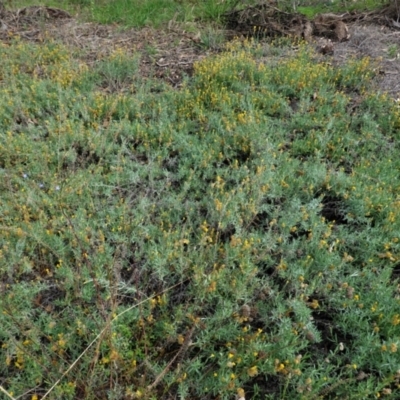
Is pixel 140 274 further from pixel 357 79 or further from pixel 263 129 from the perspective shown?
pixel 357 79

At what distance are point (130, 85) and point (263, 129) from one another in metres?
2.00

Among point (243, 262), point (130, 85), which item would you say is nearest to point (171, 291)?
point (243, 262)

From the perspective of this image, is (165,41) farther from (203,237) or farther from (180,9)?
(203,237)

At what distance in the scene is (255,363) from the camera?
2.61m

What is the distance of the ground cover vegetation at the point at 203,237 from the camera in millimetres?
2592

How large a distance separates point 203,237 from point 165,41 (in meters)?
4.60

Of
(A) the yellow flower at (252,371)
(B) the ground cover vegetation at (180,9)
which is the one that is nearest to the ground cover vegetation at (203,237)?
(A) the yellow flower at (252,371)

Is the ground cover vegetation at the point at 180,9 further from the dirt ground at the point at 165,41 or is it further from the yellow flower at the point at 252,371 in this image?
the yellow flower at the point at 252,371

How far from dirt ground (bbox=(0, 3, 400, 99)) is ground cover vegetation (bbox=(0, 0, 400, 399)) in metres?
0.58

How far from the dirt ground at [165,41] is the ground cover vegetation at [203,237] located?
585 mm

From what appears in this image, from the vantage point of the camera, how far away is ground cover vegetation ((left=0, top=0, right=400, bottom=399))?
2.59m

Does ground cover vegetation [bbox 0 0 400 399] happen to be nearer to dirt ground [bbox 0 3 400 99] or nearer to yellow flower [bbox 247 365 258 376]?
yellow flower [bbox 247 365 258 376]

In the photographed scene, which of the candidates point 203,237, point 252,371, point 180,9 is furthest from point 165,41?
point 252,371

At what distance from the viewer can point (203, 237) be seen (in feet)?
10.3
